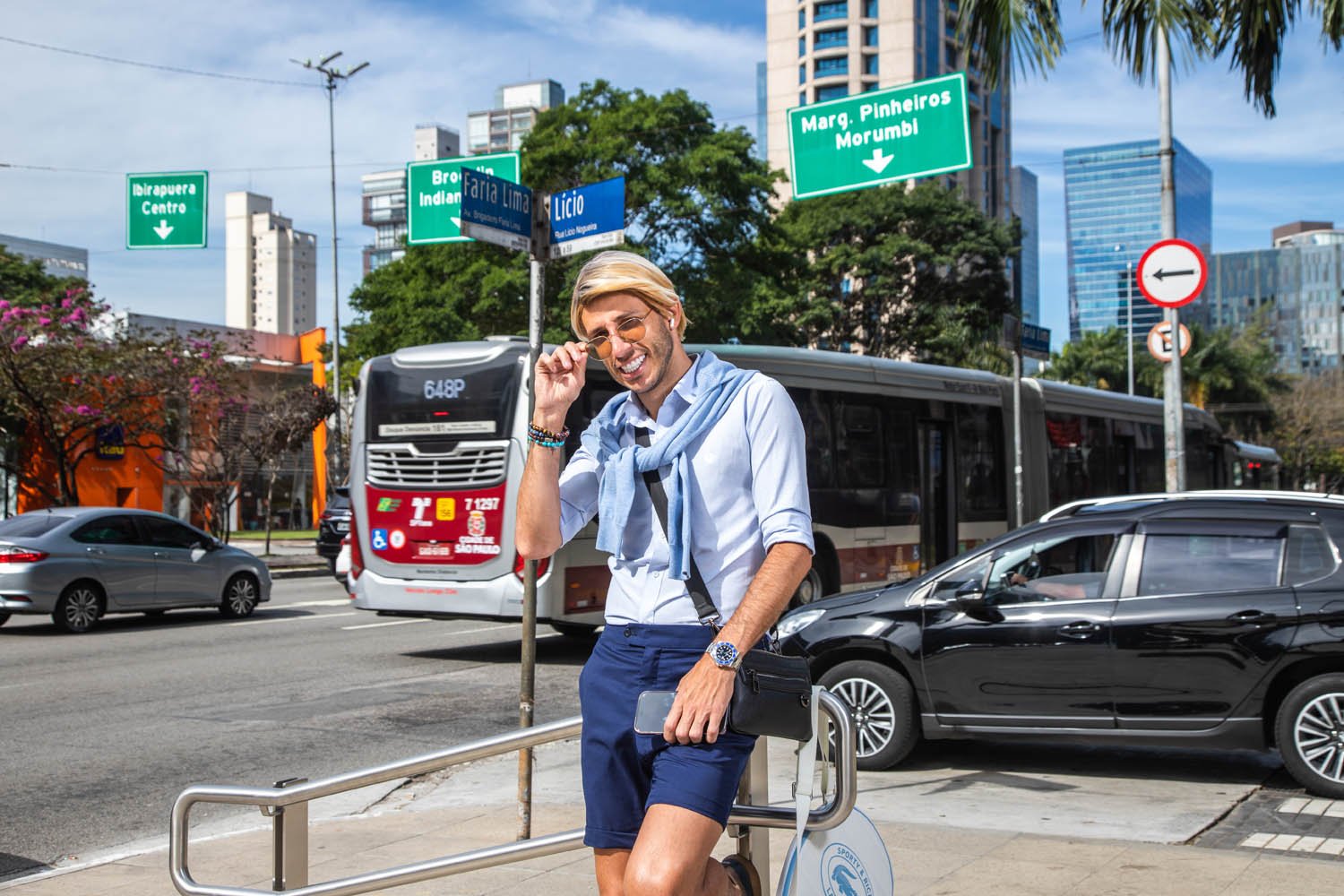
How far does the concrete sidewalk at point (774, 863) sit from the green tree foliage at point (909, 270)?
126 ft

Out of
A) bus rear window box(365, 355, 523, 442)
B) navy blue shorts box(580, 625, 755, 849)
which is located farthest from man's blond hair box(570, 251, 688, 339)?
bus rear window box(365, 355, 523, 442)

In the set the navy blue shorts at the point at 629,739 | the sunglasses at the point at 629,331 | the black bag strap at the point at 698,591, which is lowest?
the navy blue shorts at the point at 629,739

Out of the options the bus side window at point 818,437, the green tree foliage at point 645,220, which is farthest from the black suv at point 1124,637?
the green tree foliage at point 645,220

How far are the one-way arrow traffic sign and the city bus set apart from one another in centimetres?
353

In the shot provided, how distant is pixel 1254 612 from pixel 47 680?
30.8 ft

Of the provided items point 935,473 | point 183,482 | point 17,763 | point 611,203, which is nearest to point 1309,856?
point 611,203

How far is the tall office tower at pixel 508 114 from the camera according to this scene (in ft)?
527

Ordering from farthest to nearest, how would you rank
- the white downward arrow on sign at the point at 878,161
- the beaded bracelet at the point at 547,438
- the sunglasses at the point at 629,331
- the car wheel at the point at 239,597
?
1. the car wheel at the point at 239,597
2. the white downward arrow on sign at the point at 878,161
3. the beaded bracelet at the point at 547,438
4. the sunglasses at the point at 629,331

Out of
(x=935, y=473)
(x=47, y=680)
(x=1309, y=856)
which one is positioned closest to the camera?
(x=1309, y=856)

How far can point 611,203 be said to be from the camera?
644 centimetres

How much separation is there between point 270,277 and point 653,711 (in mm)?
184953

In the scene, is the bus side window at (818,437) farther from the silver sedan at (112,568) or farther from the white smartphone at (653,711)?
the white smartphone at (653,711)

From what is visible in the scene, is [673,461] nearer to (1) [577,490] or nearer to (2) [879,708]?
(1) [577,490]

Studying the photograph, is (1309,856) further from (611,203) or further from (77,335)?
(77,335)
